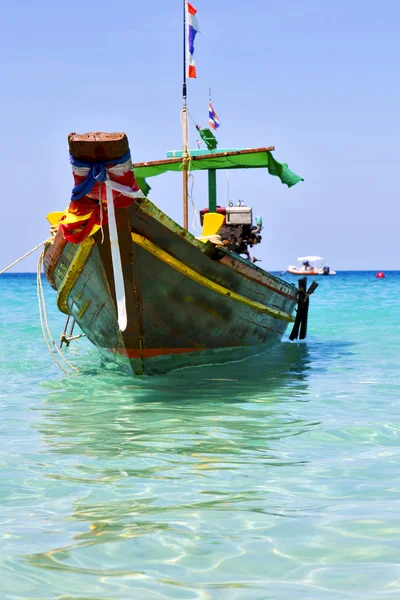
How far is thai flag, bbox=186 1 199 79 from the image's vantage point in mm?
10672

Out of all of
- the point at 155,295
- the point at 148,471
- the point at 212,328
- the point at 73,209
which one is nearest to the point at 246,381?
the point at 212,328

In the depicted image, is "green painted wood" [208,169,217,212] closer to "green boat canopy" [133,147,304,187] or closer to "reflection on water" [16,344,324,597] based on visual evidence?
"green boat canopy" [133,147,304,187]

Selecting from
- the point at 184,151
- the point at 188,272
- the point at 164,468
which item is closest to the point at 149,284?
the point at 188,272

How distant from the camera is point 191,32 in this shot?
1072 cm

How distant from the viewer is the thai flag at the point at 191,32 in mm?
10672

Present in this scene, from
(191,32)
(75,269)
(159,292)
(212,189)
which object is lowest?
(159,292)

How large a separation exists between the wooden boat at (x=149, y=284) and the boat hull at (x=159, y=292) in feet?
0.04

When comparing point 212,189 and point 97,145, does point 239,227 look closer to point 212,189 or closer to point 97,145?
point 212,189

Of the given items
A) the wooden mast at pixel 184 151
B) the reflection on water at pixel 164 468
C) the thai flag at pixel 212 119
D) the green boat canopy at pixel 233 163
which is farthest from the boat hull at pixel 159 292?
the thai flag at pixel 212 119

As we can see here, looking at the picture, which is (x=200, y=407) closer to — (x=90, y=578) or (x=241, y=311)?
(x=241, y=311)

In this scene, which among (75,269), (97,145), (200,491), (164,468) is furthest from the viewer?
(75,269)

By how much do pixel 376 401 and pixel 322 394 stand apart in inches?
28.1

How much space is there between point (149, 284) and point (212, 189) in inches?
181

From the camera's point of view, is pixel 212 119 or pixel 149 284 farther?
pixel 212 119
